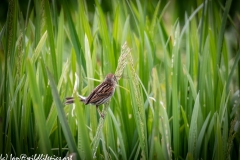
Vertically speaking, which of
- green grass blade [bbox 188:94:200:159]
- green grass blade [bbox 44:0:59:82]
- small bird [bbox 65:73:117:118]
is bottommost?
green grass blade [bbox 188:94:200:159]

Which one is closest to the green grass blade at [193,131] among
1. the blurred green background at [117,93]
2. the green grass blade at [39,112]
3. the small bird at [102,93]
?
the blurred green background at [117,93]

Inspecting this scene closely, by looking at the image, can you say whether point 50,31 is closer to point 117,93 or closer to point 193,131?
point 117,93

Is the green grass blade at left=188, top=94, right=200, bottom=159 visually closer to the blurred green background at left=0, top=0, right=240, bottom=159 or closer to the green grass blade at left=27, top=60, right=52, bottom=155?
the blurred green background at left=0, top=0, right=240, bottom=159

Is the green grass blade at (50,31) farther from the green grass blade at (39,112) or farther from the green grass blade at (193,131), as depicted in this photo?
the green grass blade at (193,131)

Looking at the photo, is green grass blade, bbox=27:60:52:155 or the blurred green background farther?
the blurred green background

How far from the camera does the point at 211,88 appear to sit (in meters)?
0.98

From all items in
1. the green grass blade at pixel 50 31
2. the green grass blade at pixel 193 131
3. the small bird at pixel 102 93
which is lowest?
the green grass blade at pixel 193 131

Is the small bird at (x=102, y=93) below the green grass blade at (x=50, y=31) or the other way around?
below

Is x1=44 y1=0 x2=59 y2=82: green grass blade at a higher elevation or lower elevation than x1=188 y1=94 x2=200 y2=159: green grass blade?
higher

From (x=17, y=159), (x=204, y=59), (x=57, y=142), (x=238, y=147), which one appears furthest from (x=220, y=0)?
(x=17, y=159)

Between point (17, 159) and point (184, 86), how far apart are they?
51cm

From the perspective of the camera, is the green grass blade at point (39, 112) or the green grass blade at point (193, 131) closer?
the green grass blade at point (39, 112)

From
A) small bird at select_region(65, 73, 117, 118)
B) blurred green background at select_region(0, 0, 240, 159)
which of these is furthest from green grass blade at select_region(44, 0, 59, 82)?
small bird at select_region(65, 73, 117, 118)

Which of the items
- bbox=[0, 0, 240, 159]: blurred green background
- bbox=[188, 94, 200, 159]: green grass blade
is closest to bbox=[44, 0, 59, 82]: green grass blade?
bbox=[0, 0, 240, 159]: blurred green background
